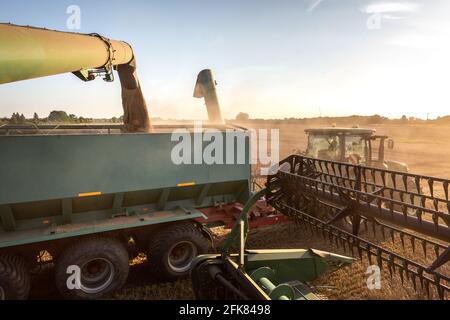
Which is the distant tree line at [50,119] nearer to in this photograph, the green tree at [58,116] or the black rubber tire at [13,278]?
the green tree at [58,116]

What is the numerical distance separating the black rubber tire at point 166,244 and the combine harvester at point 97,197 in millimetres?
16

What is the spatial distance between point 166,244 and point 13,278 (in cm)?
202

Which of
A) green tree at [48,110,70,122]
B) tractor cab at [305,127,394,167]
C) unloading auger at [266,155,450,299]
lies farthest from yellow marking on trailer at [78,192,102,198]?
tractor cab at [305,127,394,167]

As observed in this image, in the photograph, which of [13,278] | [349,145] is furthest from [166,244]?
[349,145]

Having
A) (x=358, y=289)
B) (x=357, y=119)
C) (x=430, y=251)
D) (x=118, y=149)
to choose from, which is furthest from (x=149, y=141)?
(x=357, y=119)

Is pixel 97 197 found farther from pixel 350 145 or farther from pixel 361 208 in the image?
pixel 350 145

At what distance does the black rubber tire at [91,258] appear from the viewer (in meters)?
4.49

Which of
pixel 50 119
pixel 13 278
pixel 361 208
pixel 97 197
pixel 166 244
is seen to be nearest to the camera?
pixel 361 208

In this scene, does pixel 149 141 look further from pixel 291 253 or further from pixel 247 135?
pixel 291 253

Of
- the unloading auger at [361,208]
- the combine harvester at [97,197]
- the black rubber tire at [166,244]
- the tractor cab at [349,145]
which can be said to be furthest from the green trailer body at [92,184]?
the tractor cab at [349,145]

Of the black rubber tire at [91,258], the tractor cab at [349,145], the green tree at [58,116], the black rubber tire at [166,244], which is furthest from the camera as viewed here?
the tractor cab at [349,145]

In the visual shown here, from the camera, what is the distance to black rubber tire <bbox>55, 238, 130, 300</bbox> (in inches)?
177

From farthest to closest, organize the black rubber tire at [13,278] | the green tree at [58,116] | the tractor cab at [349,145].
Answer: the tractor cab at [349,145] < the green tree at [58,116] < the black rubber tire at [13,278]

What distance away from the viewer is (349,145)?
7.63 m
